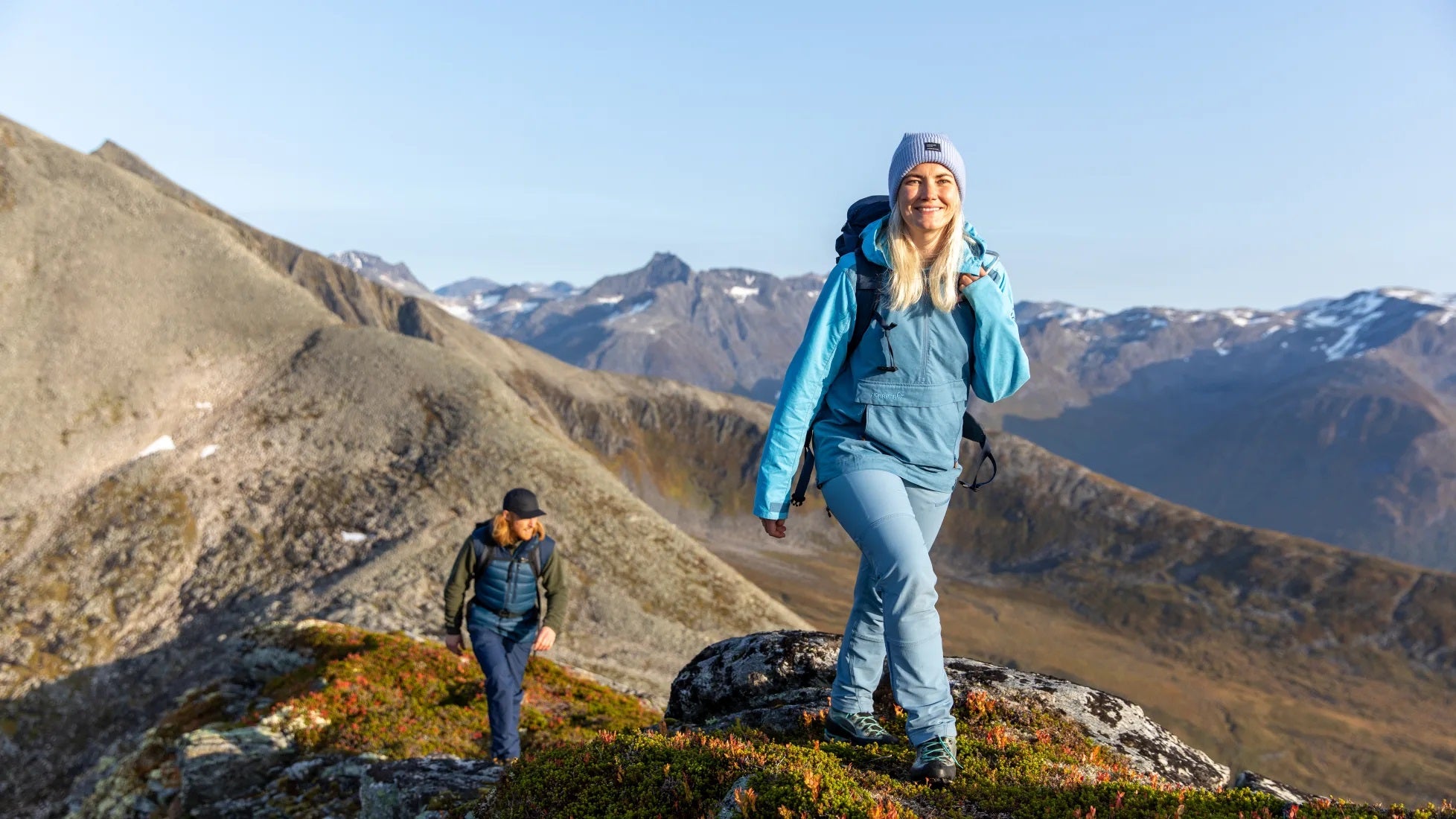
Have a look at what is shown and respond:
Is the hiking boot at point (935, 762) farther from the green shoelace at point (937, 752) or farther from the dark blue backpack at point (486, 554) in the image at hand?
the dark blue backpack at point (486, 554)

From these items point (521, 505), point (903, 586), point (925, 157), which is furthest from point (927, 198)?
point (521, 505)

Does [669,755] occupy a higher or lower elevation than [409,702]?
higher

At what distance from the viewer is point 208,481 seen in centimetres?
6259

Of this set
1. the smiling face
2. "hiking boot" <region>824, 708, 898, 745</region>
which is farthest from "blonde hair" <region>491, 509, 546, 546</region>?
the smiling face

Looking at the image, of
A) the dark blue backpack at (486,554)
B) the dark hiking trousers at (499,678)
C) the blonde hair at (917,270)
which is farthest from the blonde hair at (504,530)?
the blonde hair at (917,270)

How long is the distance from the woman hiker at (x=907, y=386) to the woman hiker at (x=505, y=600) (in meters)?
6.09

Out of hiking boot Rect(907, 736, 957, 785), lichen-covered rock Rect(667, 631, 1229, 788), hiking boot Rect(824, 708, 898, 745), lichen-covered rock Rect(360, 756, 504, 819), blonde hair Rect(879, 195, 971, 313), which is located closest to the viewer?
hiking boot Rect(907, 736, 957, 785)

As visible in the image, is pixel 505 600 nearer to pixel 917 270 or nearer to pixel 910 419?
pixel 910 419

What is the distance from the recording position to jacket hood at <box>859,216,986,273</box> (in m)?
6.56

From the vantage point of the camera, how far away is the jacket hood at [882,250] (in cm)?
656

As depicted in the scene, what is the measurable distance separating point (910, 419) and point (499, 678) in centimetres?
808

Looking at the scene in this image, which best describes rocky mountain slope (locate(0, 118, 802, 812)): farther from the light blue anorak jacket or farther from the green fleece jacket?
the light blue anorak jacket

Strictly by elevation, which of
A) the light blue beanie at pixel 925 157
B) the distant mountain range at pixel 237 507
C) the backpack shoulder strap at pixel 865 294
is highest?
the light blue beanie at pixel 925 157

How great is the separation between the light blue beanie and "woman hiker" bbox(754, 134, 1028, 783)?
1 cm
